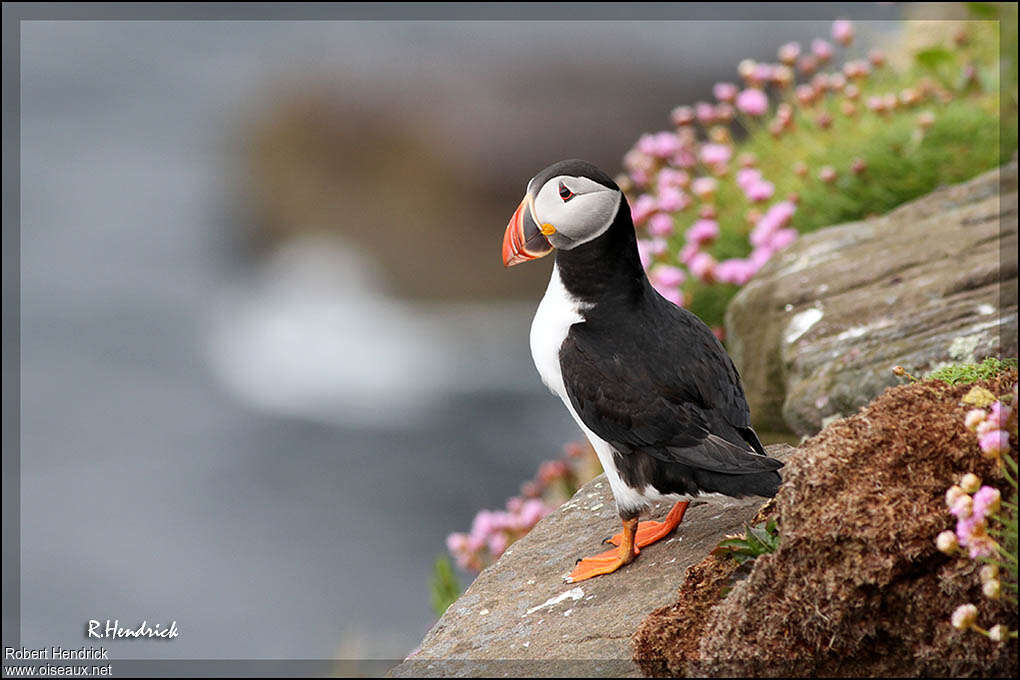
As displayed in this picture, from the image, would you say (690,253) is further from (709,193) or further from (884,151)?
(884,151)

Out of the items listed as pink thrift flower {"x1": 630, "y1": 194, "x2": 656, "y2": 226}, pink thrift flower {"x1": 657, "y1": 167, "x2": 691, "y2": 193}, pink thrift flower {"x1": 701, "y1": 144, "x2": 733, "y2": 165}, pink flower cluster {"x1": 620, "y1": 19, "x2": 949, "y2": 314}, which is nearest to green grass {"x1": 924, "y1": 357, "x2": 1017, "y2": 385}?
pink flower cluster {"x1": 620, "y1": 19, "x2": 949, "y2": 314}

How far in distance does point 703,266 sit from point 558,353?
3.42 metres

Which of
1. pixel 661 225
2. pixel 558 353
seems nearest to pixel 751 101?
pixel 661 225

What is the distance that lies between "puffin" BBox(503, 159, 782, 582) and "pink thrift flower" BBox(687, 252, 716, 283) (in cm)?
309

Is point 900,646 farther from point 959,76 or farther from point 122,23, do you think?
point 122,23

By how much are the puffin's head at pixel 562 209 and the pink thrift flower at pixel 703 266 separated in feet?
10.9

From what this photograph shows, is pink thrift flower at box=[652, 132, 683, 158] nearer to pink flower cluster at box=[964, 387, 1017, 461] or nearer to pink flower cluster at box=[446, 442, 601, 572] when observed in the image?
pink flower cluster at box=[446, 442, 601, 572]

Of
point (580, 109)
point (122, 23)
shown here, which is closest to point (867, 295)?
point (580, 109)

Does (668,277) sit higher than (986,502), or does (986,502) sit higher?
(668,277)

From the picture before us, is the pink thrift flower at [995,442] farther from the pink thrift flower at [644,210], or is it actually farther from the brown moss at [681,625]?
the pink thrift flower at [644,210]

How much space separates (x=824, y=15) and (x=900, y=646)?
22.0 meters

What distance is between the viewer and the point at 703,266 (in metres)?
7.19

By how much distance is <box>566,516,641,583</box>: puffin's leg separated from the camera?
3.82 meters

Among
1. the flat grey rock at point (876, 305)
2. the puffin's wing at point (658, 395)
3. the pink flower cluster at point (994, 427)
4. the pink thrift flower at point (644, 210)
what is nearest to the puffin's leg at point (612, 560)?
the puffin's wing at point (658, 395)
